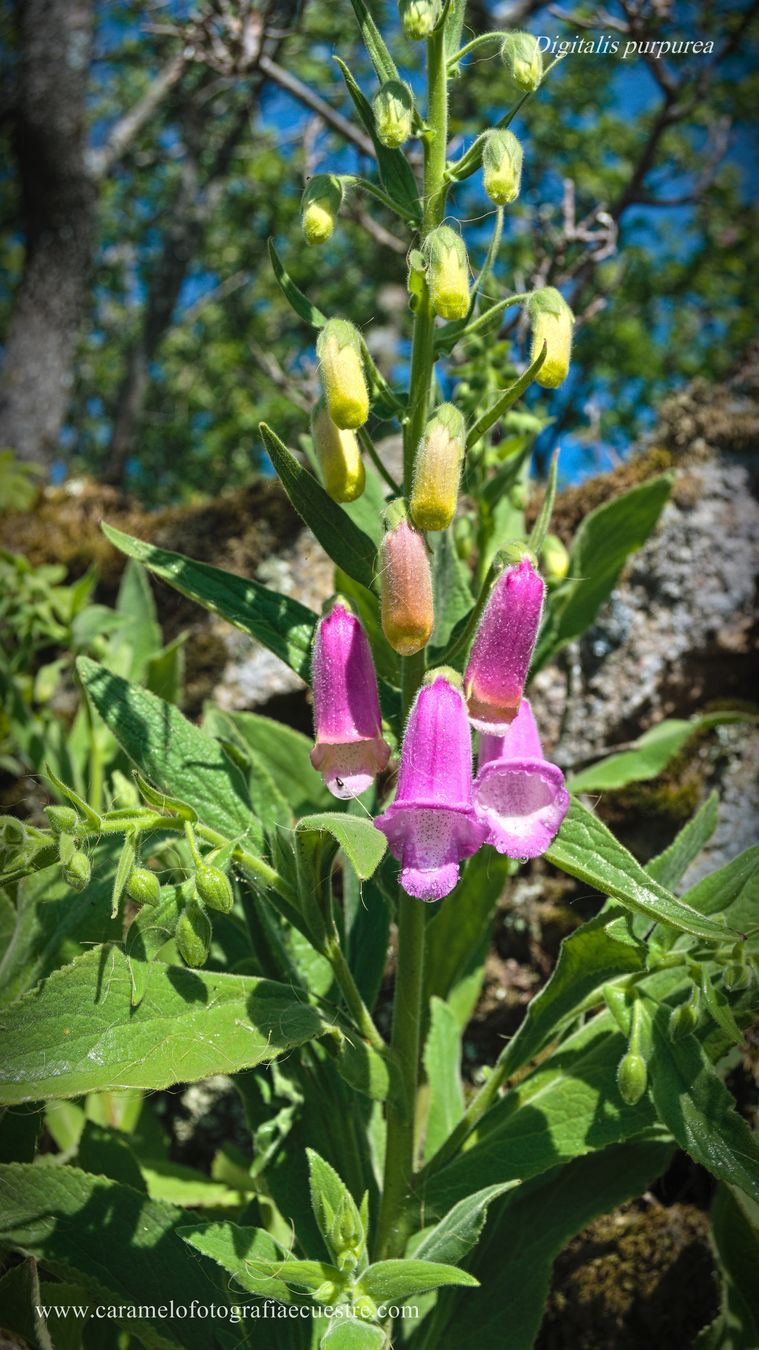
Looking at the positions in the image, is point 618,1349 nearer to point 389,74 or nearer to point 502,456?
point 502,456

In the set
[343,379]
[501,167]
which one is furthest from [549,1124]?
[501,167]

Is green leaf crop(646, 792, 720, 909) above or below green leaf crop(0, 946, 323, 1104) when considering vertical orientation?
above

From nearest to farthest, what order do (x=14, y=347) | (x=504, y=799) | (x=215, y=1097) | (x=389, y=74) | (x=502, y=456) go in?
(x=504, y=799) → (x=389, y=74) → (x=502, y=456) → (x=215, y=1097) → (x=14, y=347)

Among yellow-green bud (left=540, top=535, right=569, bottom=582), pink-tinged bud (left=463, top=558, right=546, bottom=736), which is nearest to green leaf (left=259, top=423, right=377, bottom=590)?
→ pink-tinged bud (left=463, top=558, right=546, bottom=736)

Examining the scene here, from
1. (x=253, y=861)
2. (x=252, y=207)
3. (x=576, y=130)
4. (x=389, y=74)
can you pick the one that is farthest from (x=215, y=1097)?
(x=252, y=207)

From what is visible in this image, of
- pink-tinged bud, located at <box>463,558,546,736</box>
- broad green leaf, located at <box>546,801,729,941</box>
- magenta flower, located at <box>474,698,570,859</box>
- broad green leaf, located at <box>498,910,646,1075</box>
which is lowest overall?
broad green leaf, located at <box>498,910,646,1075</box>

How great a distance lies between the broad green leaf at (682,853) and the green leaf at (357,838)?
2.20ft

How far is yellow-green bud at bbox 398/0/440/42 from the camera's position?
145cm

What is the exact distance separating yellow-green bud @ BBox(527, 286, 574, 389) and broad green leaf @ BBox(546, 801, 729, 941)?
62 cm

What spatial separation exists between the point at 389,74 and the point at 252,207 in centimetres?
1551

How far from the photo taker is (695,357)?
15.1m

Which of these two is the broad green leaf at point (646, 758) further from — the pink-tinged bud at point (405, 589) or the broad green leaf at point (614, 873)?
the pink-tinged bud at point (405, 589)

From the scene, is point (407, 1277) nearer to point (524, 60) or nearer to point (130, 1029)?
point (130, 1029)

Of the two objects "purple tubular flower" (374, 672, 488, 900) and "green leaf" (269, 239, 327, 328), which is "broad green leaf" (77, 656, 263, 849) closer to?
"purple tubular flower" (374, 672, 488, 900)
